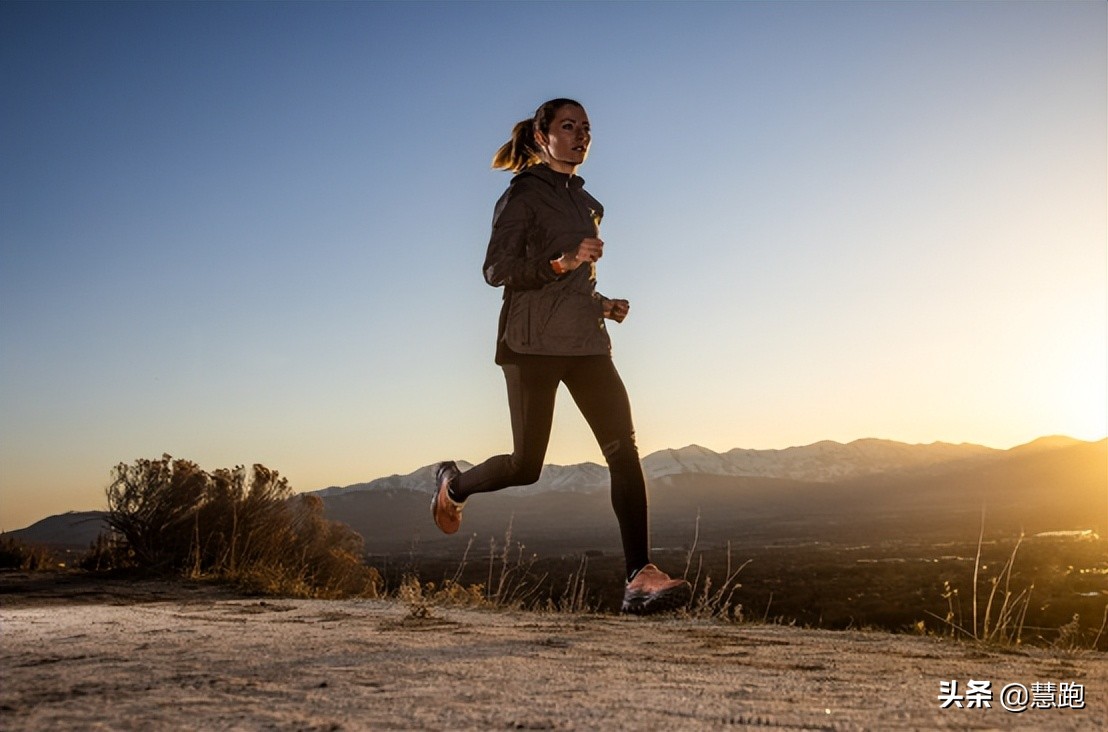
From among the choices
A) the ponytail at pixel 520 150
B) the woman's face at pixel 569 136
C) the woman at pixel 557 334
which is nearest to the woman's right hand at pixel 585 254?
the woman at pixel 557 334

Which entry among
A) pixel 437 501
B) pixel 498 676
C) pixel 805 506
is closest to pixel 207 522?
pixel 437 501

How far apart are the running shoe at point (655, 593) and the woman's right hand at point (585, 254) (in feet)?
5.03

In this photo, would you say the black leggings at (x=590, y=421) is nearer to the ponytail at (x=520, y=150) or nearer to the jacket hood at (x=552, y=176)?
the jacket hood at (x=552, y=176)

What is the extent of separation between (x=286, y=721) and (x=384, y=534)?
108373 mm

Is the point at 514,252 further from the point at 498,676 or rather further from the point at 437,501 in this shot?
the point at 498,676

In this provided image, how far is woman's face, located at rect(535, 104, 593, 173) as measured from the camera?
4473 millimetres

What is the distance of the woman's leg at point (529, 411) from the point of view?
13.9 feet

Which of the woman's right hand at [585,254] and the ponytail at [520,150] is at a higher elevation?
the ponytail at [520,150]

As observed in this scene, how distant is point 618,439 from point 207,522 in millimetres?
6458

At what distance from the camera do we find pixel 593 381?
432 cm

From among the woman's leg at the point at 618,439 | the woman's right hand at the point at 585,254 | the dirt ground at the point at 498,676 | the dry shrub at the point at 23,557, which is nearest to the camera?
the dirt ground at the point at 498,676

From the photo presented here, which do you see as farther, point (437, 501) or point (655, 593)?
point (437, 501)

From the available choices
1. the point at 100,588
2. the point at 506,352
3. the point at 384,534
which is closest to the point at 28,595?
the point at 100,588

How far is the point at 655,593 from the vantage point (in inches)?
156
